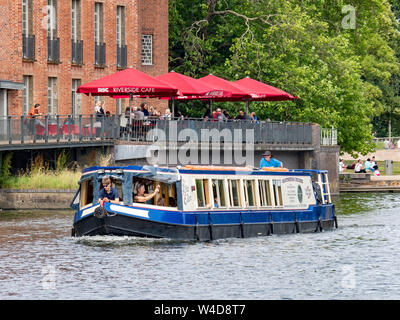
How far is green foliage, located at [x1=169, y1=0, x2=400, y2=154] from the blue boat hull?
26.3 meters

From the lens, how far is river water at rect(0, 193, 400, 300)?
25.7 meters

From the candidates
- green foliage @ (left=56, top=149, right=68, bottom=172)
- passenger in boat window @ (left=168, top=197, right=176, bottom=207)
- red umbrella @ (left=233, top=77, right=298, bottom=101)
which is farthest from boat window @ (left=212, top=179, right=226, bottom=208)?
red umbrella @ (left=233, top=77, right=298, bottom=101)

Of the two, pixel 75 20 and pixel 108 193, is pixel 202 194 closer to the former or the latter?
pixel 108 193

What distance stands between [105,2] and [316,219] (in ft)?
76.5

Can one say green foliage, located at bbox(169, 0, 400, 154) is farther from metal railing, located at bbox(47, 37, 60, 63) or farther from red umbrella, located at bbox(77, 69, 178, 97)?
red umbrella, located at bbox(77, 69, 178, 97)

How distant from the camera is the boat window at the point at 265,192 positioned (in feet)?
123

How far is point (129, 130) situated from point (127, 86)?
2756 millimetres

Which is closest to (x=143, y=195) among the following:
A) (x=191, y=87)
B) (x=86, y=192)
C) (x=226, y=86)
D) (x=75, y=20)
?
(x=86, y=192)

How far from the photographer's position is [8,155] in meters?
46.5

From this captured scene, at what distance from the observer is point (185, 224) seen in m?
33.8

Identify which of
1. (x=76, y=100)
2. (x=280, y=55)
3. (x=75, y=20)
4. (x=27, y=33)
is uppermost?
(x=75, y=20)

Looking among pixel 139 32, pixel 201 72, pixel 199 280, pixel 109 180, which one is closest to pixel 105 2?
pixel 139 32

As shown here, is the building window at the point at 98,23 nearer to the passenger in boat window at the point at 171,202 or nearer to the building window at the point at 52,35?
the building window at the point at 52,35
